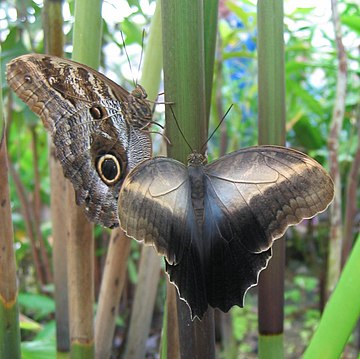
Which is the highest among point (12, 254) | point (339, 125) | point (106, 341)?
point (339, 125)

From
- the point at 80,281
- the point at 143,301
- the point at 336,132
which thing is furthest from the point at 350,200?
the point at 80,281

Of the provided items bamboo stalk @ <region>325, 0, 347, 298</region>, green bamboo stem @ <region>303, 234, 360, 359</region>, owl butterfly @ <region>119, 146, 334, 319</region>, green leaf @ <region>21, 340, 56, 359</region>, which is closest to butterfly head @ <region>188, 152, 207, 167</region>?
owl butterfly @ <region>119, 146, 334, 319</region>

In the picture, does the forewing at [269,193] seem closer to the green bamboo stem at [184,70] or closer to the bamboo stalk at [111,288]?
the green bamboo stem at [184,70]

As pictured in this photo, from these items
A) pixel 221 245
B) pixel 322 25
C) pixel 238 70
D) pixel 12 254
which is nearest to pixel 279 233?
pixel 221 245

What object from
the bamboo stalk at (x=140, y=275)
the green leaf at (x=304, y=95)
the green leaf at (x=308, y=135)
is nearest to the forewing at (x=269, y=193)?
the bamboo stalk at (x=140, y=275)

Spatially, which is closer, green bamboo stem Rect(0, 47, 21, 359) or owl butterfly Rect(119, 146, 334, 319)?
owl butterfly Rect(119, 146, 334, 319)

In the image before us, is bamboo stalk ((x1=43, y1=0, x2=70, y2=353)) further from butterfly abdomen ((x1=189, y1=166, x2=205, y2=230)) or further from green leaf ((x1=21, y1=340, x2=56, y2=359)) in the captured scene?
butterfly abdomen ((x1=189, y1=166, x2=205, y2=230))

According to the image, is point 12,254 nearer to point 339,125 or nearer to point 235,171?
point 235,171
